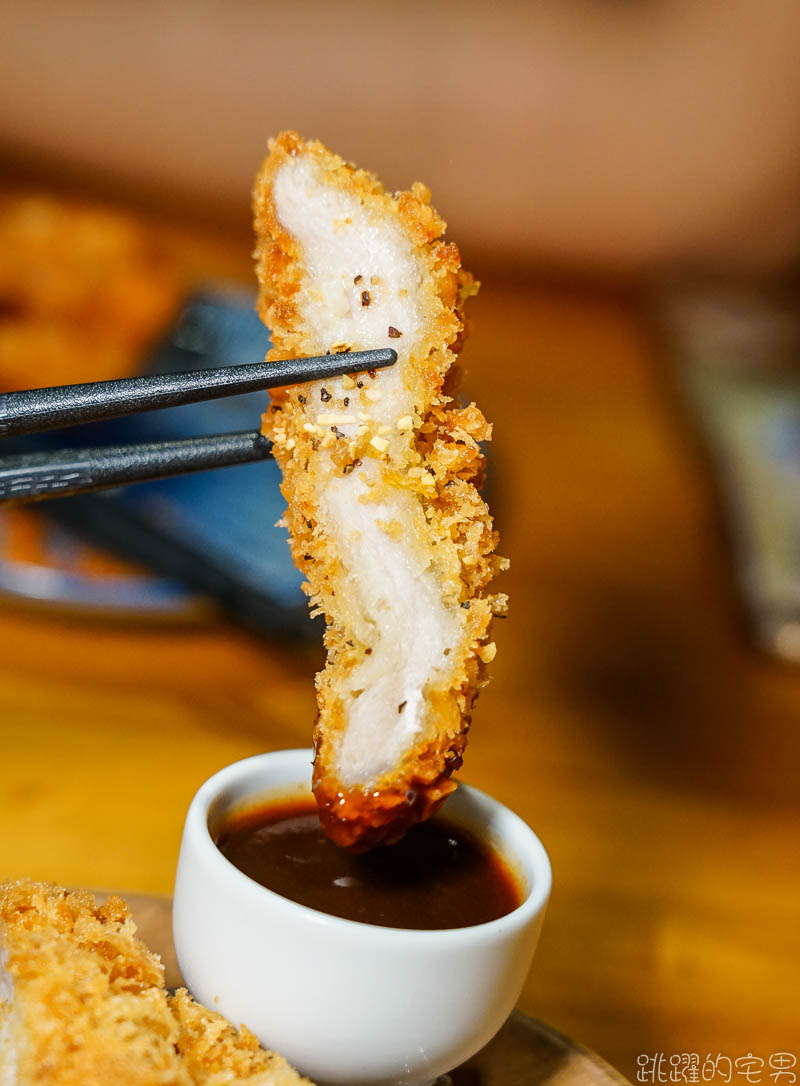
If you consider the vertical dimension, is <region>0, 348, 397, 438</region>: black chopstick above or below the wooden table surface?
above

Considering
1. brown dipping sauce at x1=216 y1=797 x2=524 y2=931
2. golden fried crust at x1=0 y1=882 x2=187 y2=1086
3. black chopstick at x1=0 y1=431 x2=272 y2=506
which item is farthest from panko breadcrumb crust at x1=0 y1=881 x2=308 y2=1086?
black chopstick at x1=0 y1=431 x2=272 y2=506

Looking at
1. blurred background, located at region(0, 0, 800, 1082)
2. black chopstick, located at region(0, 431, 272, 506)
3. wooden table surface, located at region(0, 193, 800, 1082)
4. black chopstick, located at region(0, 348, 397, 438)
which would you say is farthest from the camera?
blurred background, located at region(0, 0, 800, 1082)

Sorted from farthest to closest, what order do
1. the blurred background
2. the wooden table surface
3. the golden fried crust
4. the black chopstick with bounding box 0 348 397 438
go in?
1. the blurred background
2. the wooden table surface
3. the black chopstick with bounding box 0 348 397 438
4. the golden fried crust

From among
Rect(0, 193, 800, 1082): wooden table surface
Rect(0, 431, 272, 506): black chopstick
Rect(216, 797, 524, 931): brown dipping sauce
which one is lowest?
Rect(0, 193, 800, 1082): wooden table surface

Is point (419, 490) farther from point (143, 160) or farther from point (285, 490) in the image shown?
point (143, 160)

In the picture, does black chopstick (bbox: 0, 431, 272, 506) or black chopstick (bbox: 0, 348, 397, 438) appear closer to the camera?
black chopstick (bbox: 0, 348, 397, 438)

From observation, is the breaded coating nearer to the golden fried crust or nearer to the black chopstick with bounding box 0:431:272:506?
the golden fried crust

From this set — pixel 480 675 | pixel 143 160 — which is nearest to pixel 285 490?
pixel 480 675
